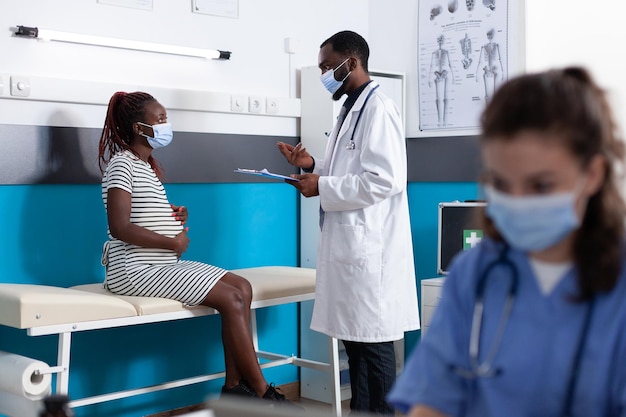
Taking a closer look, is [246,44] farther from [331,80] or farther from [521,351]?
[521,351]

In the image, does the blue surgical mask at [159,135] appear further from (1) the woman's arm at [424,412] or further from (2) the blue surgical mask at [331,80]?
(1) the woman's arm at [424,412]

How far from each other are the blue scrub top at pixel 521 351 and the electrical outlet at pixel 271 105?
2.57 meters

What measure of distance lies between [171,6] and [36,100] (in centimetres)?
70

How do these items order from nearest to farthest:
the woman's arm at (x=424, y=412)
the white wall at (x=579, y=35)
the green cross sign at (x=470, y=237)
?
the woman's arm at (x=424, y=412), the white wall at (x=579, y=35), the green cross sign at (x=470, y=237)

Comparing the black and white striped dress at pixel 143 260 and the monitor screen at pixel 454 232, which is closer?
the black and white striped dress at pixel 143 260

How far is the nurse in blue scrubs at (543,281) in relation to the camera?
0.98 metres

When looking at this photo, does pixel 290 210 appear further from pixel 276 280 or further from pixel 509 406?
pixel 509 406

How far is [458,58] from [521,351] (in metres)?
2.91

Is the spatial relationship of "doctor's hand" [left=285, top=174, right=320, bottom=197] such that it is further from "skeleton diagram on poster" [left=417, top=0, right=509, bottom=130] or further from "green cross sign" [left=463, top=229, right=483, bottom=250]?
"skeleton diagram on poster" [left=417, top=0, right=509, bottom=130]

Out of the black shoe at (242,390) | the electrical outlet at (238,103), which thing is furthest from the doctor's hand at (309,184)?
the electrical outlet at (238,103)

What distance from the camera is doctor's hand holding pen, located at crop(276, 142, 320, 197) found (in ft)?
9.25

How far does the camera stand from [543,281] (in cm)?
108

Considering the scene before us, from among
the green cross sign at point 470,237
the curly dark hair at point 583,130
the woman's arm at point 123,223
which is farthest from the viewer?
the green cross sign at point 470,237

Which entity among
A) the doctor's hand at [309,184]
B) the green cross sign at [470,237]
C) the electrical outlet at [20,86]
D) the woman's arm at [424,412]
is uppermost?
the electrical outlet at [20,86]
